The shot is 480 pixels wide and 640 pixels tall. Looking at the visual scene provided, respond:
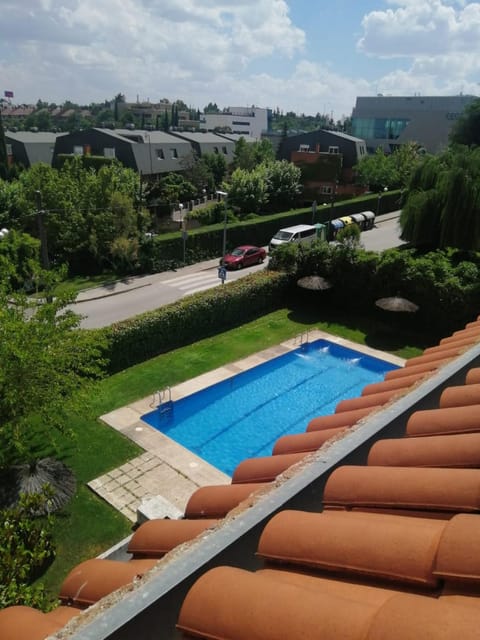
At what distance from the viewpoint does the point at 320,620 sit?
195 cm

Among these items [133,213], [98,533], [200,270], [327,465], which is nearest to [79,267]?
[133,213]

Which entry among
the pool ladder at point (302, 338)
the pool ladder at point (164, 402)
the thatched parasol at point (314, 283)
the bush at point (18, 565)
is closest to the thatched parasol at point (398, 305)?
the thatched parasol at point (314, 283)

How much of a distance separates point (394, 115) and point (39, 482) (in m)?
105

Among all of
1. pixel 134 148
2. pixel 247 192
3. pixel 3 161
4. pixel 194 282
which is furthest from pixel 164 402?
pixel 3 161

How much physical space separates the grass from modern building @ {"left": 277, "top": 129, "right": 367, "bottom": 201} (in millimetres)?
24713

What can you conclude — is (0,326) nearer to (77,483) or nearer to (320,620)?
(77,483)

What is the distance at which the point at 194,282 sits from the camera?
99.0 feet

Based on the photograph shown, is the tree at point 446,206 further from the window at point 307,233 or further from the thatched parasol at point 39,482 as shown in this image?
the thatched parasol at point 39,482

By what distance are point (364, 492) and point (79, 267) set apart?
31.2 metres

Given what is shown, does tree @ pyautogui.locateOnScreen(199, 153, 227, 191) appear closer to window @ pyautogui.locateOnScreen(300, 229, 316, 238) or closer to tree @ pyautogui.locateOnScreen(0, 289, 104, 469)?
window @ pyautogui.locateOnScreen(300, 229, 316, 238)

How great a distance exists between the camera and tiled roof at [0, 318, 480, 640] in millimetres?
1955

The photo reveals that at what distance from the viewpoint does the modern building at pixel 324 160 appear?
49.4 m

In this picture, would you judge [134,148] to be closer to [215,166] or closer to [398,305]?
[215,166]

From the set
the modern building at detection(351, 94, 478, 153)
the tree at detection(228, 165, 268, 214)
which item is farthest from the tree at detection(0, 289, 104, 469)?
the modern building at detection(351, 94, 478, 153)
